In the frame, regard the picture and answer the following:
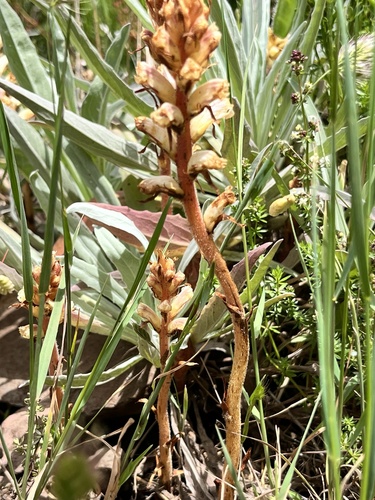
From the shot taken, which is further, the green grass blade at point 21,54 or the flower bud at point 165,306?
the green grass blade at point 21,54

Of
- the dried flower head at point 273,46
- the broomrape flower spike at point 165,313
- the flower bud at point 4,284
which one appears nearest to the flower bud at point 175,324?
the broomrape flower spike at point 165,313

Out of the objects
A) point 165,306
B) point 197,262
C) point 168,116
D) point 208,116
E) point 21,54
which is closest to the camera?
point 168,116

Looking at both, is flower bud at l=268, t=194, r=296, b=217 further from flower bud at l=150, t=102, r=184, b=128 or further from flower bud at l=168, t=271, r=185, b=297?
flower bud at l=150, t=102, r=184, b=128

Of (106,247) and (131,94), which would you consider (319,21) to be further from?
(106,247)

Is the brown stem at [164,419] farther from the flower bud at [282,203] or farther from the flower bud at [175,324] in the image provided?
the flower bud at [282,203]

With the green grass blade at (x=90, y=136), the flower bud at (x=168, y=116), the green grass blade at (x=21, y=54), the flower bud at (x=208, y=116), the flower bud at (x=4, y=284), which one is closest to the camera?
the flower bud at (x=168, y=116)

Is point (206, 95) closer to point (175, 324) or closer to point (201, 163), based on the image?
point (201, 163)

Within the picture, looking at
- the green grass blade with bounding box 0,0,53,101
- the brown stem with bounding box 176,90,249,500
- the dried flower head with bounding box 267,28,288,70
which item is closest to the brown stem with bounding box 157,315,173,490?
the brown stem with bounding box 176,90,249,500

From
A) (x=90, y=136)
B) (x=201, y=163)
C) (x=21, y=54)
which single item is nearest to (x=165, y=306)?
(x=201, y=163)
